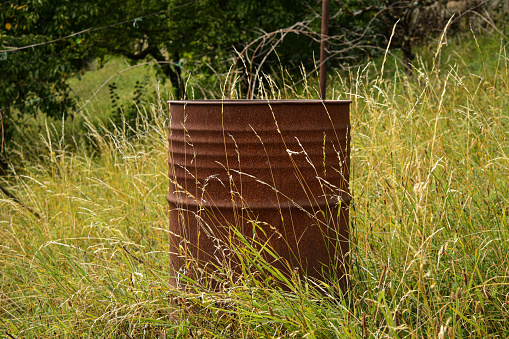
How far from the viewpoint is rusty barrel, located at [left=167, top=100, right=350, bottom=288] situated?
2.17 m

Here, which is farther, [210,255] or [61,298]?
[61,298]

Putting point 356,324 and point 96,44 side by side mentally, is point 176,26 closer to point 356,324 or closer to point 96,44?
point 96,44

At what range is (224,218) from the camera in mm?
2221

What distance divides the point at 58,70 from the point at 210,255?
5067mm

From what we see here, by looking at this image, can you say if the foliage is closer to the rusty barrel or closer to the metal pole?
the metal pole

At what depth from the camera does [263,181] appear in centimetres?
218

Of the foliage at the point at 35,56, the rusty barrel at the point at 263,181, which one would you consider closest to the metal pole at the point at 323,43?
the rusty barrel at the point at 263,181

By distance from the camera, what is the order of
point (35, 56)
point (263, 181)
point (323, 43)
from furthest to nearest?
point (35, 56)
point (323, 43)
point (263, 181)

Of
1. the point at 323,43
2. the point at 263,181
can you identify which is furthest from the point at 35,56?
the point at 263,181

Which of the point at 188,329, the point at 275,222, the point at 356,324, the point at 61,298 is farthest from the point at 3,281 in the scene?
the point at 356,324

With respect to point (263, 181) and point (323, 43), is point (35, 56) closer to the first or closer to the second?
point (323, 43)

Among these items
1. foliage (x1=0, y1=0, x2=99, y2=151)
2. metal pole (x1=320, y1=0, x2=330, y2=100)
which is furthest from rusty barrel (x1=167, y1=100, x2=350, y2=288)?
foliage (x1=0, y1=0, x2=99, y2=151)

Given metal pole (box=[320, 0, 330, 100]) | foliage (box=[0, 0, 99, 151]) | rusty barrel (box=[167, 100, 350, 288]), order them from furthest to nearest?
foliage (box=[0, 0, 99, 151]) < metal pole (box=[320, 0, 330, 100]) < rusty barrel (box=[167, 100, 350, 288])

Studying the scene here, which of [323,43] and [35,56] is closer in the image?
[323,43]
